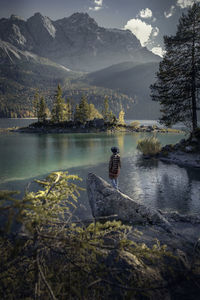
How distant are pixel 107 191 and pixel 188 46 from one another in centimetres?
2149

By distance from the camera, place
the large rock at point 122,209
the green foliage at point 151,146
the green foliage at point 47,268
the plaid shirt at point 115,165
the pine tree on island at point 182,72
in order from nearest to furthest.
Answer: the green foliage at point 47,268
the large rock at point 122,209
the plaid shirt at point 115,165
the pine tree on island at point 182,72
the green foliage at point 151,146

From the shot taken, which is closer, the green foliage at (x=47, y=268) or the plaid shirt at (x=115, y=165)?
the green foliage at (x=47, y=268)

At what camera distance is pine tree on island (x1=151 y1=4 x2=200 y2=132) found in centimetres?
1894

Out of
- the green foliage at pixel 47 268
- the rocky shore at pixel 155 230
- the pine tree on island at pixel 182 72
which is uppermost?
the pine tree on island at pixel 182 72

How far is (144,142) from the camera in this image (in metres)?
21.6

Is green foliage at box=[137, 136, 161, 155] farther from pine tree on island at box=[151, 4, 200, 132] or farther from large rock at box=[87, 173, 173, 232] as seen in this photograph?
large rock at box=[87, 173, 173, 232]

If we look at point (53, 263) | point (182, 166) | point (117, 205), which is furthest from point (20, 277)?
point (182, 166)

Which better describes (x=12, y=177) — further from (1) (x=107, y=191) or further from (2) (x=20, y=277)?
(2) (x=20, y=277)

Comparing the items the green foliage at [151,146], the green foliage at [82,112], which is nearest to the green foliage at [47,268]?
the green foliage at [151,146]

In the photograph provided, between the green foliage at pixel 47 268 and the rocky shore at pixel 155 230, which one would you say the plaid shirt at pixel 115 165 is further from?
the green foliage at pixel 47 268

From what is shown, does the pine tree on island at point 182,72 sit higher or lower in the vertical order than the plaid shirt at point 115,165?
higher

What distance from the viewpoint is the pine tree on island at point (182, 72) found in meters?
18.9

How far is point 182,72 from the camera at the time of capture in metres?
19.9

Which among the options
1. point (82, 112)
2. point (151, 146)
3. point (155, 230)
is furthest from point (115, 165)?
point (82, 112)
